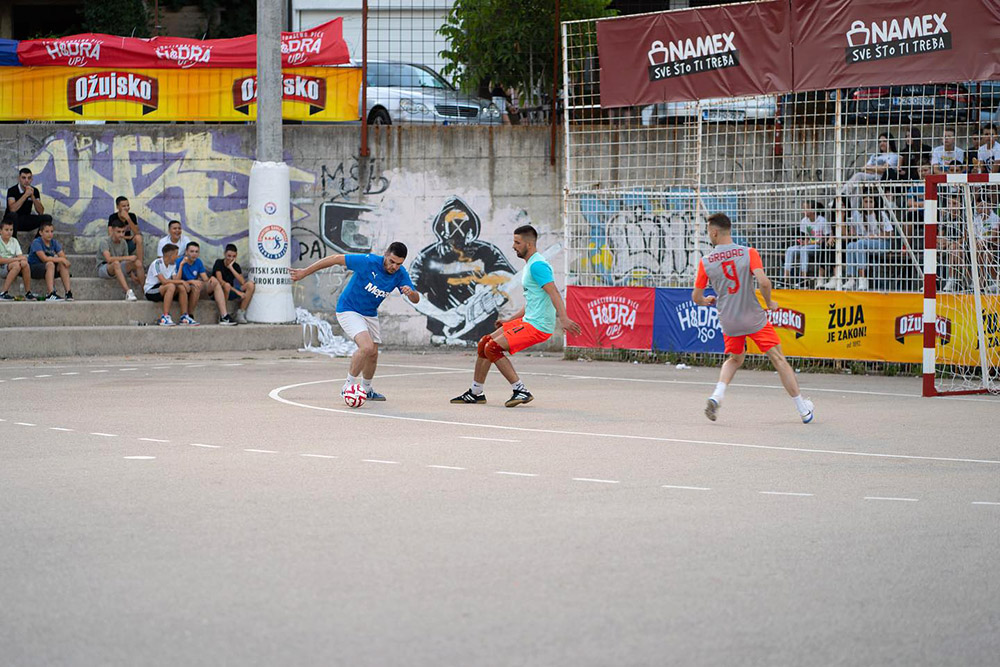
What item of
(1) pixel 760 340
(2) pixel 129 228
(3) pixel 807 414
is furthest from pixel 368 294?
(2) pixel 129 228

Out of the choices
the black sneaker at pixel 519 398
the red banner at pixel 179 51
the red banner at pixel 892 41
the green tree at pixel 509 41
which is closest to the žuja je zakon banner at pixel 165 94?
the red banner at pixel 179 51

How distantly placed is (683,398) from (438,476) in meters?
5.91

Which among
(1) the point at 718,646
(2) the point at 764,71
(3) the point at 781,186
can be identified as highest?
(2) the point at 764,71

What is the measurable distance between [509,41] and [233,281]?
593 cm

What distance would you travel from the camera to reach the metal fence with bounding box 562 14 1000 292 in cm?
1706

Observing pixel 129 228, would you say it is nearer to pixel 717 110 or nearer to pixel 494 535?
pixel 717 110

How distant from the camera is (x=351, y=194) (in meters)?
21.4

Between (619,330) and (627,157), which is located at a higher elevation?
(627,157)

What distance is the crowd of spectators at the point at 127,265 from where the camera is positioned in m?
20.0

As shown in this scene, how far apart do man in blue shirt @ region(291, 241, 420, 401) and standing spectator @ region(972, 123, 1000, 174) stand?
780 cm

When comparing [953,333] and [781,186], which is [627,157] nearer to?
[781,186]

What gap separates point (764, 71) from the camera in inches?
704

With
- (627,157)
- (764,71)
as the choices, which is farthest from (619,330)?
(764,71)

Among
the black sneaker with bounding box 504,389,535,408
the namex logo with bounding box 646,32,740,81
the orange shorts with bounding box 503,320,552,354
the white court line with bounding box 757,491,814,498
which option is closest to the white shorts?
the orange shorts with bounding box 503,320,552,354
